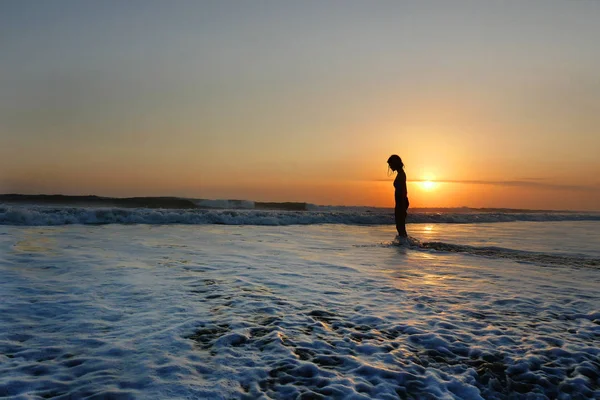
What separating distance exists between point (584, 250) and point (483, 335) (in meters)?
9.16

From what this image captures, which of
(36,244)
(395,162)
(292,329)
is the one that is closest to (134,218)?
(36,244)

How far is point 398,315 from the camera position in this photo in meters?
4.63

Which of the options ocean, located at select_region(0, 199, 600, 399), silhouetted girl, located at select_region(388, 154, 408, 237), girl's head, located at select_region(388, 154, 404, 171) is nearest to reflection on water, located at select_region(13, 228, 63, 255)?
ocean, located at select_region(0, 199, 600, 399)

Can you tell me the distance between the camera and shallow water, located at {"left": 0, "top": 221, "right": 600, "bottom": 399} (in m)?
2.93

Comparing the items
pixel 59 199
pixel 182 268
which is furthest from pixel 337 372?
pixel 59 199

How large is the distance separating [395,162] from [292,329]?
9917 mm

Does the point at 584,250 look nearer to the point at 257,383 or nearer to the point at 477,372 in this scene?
the point at 477,372

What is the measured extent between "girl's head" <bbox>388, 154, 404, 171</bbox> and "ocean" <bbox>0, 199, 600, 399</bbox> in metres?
5.34

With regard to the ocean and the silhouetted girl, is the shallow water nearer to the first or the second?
the ocean

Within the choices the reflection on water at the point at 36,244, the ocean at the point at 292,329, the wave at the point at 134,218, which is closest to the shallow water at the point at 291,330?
the ocean at the point at 292,329

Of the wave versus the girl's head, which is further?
the wave

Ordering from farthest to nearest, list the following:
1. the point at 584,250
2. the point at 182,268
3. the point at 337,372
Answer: the point at 584,250 → the point at 182,268 → the point at 337,372

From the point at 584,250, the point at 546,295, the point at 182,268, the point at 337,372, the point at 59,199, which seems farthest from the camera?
the point at 59,199

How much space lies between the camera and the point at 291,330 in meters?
4.02
